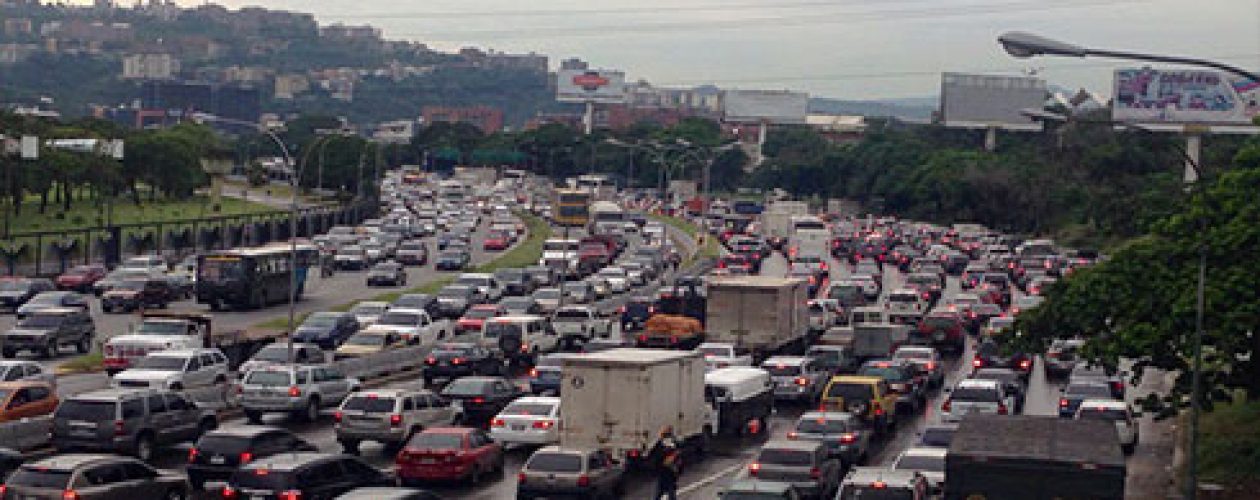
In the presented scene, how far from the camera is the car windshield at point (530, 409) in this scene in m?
35.8

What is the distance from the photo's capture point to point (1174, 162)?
14812 cm

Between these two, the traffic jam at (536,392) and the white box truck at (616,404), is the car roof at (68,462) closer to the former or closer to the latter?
the traffic jam at (536,392)

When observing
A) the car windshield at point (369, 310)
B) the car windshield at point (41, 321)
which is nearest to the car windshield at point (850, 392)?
the car windshield at point (41, 321)

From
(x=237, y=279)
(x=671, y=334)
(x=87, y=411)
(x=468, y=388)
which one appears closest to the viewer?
(x=87, y=411)

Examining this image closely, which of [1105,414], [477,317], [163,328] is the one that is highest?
[1105,414]

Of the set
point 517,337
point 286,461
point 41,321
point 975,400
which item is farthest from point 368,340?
point 286,461

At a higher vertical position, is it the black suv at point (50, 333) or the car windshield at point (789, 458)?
the car windshield at point (789, 458)

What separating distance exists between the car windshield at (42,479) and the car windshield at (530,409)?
12533mm

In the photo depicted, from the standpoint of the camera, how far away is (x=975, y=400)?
4059 cm

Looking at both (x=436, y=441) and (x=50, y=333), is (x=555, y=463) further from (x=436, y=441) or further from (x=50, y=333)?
A: (x=50, y=333)

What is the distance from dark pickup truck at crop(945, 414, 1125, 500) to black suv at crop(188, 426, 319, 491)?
445 inches

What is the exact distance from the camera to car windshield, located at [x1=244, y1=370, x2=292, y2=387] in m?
38.6

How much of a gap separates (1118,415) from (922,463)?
9937 mm

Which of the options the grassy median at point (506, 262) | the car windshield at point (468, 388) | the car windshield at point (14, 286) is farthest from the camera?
the car windshield at point (14, 286)
